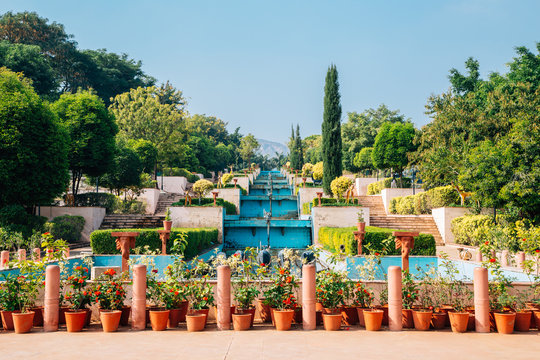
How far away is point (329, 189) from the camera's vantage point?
91.6 feet

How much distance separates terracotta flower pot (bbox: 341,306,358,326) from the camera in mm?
7270

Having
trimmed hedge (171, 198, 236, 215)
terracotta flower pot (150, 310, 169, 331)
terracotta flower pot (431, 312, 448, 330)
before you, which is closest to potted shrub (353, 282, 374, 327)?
terracotta flower pot (431, 312, 448, 330)

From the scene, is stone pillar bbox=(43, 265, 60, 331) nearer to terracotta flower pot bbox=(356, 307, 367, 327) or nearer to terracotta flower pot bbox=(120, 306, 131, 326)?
terracotta flower pot bbox=(120, 306, 131, 326)

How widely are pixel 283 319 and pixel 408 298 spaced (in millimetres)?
2059

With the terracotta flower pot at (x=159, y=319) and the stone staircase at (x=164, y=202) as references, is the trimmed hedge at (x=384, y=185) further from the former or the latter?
the terracotta flower pot at (x=159, y=319)

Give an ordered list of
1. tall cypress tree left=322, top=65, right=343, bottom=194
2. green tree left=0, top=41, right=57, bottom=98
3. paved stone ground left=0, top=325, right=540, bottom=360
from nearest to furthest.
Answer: paved stone ground left=0, top=325, right=540, bottom=360
tall cypress tree left=322, top=65, right=343, bottom=194
green tree left=0, top=41, right=57, bottom=98

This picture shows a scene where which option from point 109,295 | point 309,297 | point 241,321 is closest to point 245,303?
point 241,321

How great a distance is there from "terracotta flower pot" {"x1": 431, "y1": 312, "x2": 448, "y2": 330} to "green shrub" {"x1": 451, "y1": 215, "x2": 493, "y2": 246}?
10.5m

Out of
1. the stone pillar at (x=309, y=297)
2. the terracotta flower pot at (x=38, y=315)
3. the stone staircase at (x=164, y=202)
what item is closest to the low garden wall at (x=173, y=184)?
the stone staircase at (x=164, y=202)

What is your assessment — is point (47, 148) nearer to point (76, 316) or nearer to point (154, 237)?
point (154, 237)

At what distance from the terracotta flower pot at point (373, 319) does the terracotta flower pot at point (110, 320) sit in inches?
148

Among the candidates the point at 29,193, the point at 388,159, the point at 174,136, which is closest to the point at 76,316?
the point at 29,193

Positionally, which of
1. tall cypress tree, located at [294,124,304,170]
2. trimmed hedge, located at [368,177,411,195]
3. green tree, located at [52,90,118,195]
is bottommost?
trimmed hedge, located at [368,177,411,195]

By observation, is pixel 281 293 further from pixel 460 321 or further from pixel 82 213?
pixel 82 213
